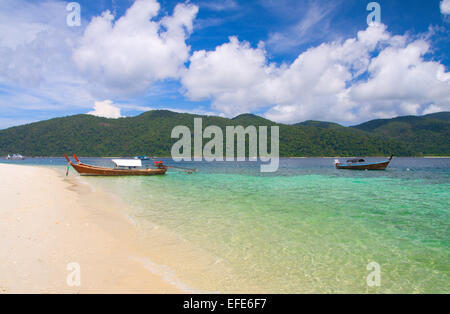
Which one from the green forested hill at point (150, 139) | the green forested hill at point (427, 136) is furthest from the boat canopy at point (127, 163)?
the green forested hill at point (427, 136)

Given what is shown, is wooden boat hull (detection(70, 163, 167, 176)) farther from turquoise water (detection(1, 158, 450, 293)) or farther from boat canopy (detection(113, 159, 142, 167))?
turquoise water (detection(1, 158, 450, 293))

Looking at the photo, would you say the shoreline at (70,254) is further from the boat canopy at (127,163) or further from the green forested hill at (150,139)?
the green forested hill at (150,139)

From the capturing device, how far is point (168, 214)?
40.6 feet

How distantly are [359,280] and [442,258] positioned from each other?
3645 mm

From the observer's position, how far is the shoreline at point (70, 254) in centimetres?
465

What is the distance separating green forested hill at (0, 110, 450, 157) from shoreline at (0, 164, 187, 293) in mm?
131631

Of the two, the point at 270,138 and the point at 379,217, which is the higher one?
the point at 270,138

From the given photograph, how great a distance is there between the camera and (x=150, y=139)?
145 metres

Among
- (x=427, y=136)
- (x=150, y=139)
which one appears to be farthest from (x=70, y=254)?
(x=427, y=136)

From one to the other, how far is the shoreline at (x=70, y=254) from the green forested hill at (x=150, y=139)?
432 feet

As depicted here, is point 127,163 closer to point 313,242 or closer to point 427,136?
point 313,242

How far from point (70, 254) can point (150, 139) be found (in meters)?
146
